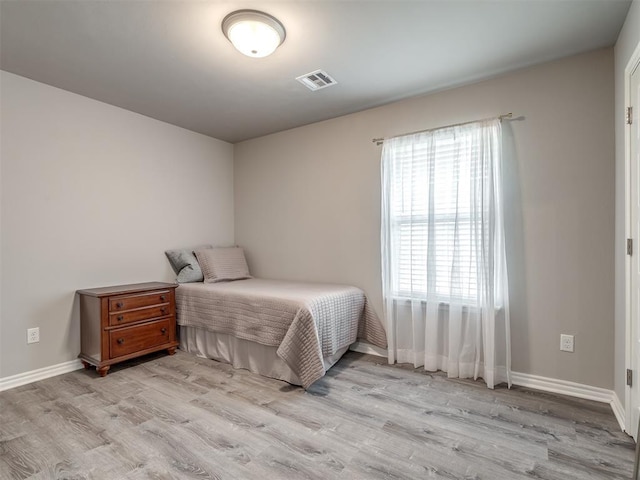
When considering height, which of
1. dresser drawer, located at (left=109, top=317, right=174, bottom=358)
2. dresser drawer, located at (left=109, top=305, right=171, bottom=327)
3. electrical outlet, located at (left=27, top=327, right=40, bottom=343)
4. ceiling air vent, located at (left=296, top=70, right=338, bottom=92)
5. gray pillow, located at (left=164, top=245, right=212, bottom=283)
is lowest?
dresser drawer, located at (left=109, top=317, right=174, bottom=358)

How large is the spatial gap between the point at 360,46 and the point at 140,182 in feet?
8.20

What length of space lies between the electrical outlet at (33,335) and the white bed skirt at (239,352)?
1.13m

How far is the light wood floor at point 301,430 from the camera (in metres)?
1.57

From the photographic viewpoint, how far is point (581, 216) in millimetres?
2236

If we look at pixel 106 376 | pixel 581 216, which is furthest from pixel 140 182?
pixel 581 216

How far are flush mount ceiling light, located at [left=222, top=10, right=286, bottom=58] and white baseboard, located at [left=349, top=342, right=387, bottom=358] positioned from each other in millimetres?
2625

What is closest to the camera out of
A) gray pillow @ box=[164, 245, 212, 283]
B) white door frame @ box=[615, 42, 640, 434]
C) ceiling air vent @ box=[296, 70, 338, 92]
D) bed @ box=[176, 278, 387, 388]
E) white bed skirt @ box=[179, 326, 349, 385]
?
white door frame @ box=[615, 42, 640, 434]

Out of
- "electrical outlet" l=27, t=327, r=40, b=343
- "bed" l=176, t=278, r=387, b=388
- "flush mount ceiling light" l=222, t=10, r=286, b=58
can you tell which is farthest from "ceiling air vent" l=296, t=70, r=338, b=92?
"electrical outlet" l=27, t=327, r=40, b=343

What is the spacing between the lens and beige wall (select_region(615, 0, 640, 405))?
1.88 metres

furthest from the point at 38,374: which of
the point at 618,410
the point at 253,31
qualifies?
the point at 618,410

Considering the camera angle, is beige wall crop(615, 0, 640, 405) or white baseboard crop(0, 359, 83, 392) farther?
white baseboard crop(0, 359, 83, 392)

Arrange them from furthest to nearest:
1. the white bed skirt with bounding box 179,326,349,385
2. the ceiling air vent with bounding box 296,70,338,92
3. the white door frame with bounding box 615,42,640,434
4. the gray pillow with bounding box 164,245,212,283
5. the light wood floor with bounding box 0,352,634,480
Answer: the gray pillow with bounding box 164,245,212,283, the white bed skirt with bounding box 179,326,349,385, the ceiling air vent with bounding box 296,70,338,92, the white door frame with bounding box 615,42,640,434, the light wood floor with bounding box 0,352,634,480

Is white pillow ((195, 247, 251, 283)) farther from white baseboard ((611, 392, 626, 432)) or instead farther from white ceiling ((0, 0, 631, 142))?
white baseboard ((611, 392, 626, 432))

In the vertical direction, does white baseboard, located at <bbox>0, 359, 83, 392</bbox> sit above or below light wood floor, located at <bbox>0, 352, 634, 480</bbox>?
above
